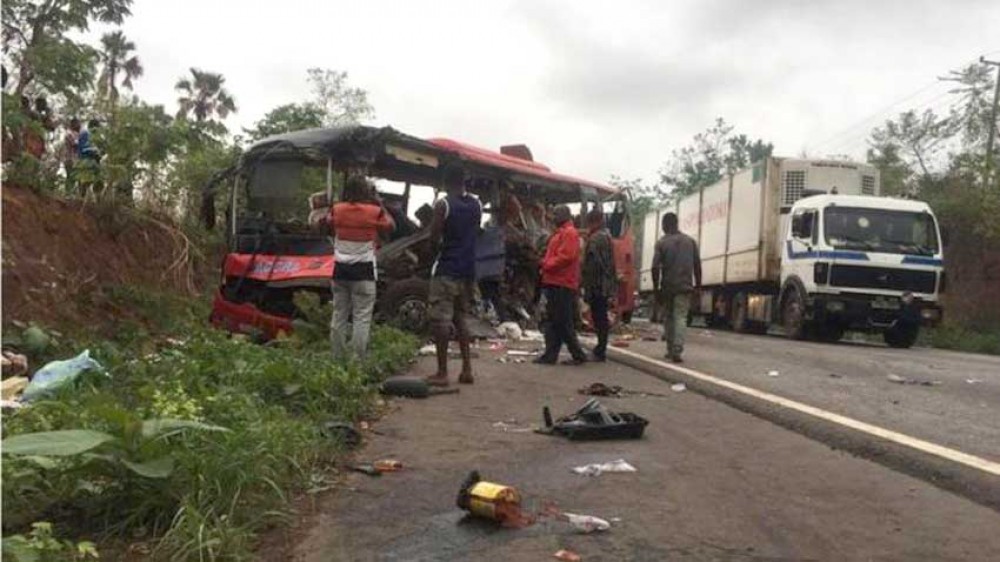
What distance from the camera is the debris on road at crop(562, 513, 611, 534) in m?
3.72

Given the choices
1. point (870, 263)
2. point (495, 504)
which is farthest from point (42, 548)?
point (870, 263)

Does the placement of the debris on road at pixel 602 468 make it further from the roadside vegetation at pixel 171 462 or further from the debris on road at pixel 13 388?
the debris on road at pixel 13 388

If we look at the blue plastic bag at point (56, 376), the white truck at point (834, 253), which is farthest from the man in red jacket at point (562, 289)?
the white truck at point (834, 253)

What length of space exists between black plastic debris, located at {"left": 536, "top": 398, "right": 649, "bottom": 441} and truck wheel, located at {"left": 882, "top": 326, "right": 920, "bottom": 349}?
45.2 ft

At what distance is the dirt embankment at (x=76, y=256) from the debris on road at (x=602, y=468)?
23.3 ft

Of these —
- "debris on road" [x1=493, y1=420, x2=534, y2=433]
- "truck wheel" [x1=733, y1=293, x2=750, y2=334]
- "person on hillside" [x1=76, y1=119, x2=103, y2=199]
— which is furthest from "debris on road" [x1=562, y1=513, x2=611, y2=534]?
"truck wheel" [x1=733, y1=293, x2=750, y2=334]

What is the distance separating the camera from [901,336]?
18.3 m

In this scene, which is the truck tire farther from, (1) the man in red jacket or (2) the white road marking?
(2) the white road marking

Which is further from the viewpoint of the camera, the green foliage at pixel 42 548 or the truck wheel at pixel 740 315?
the truck wheel at pixel 740 315

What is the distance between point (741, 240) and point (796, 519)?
60.2 feet

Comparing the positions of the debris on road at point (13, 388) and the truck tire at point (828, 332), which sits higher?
the truck tire at point (828, 332)

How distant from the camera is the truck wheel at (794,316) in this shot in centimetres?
1797

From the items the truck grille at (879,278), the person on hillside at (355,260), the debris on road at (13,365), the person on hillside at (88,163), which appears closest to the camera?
the debris on road at (13,365)

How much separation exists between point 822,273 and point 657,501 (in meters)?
14.1
